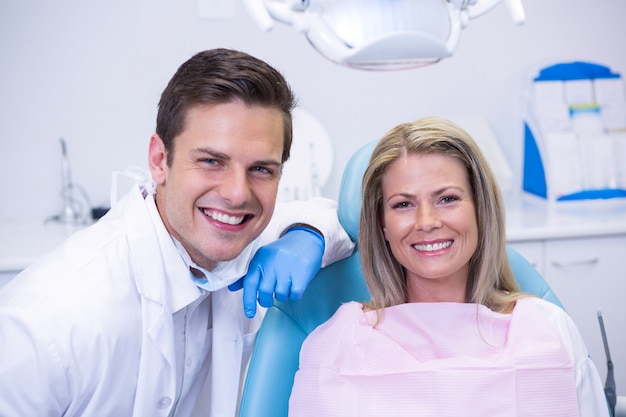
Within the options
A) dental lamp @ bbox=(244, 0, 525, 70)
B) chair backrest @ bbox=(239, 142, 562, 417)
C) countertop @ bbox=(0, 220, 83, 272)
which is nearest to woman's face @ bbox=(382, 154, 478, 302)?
chair backrest @ bbox=(239, 142, 562, 417)

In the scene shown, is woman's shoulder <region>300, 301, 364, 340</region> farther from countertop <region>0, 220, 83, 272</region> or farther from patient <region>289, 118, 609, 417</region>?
countertop <region>0, 220, 83, 272</region>

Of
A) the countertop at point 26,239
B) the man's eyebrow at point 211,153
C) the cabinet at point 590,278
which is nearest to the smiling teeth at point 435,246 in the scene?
the man's eyebrow at point 211,153

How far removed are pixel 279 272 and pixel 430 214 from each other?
295mm

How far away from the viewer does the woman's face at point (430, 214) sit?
50.8 inches

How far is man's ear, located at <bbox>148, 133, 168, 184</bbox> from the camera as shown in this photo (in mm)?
1271

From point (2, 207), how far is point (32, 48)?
0.54 m

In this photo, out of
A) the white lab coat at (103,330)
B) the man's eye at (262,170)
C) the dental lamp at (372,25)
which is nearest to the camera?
the dental lamp at (372,25)

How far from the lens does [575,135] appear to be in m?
2.37

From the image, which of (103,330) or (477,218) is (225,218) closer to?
(103,330)

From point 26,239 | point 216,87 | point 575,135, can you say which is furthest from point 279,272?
point 575,135

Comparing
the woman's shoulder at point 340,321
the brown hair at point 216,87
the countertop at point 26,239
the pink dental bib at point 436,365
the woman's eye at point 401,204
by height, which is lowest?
the pink dental bib at point 436,365

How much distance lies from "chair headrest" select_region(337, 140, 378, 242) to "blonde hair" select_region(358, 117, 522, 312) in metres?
0.04

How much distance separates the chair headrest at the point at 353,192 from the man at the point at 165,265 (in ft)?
0.39

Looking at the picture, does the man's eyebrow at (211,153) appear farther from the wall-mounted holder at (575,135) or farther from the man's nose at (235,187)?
the wall-mounted holder at (575,135)
